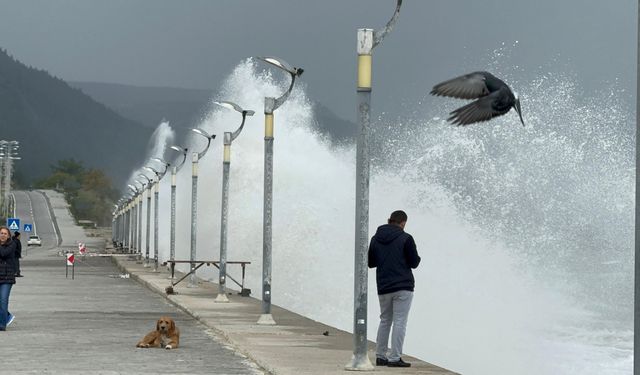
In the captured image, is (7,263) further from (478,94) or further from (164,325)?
(478,94)

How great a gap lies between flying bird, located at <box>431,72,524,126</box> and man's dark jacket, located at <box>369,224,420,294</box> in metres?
3.68

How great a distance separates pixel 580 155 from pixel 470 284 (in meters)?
64.0

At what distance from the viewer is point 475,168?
101812 mm

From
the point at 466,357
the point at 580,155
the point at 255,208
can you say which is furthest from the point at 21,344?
the point at 580,155

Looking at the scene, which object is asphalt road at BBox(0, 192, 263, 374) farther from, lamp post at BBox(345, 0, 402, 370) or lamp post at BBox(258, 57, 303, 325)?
lamp post at BBox(345, 0, 402, 370)

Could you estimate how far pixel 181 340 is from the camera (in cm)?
2366

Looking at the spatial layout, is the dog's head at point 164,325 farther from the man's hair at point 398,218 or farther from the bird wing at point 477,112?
the bird wing at point 477,112

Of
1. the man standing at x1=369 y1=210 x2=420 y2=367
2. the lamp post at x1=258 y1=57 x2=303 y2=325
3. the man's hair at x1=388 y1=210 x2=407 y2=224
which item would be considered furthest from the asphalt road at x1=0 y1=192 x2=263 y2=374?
the man's hair at x1=388 y1=210 x2=407 y2=224

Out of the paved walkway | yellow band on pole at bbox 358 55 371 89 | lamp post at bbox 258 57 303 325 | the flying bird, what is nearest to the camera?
the flying bird

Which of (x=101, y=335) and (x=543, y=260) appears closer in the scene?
(x=101, y=335)

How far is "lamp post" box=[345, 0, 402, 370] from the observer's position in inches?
697

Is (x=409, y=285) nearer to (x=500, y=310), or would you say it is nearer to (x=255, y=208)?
(x=500, y=310)

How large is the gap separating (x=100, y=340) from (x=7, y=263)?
2.09m

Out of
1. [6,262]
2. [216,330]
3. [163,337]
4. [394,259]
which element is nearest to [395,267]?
[394,259]
